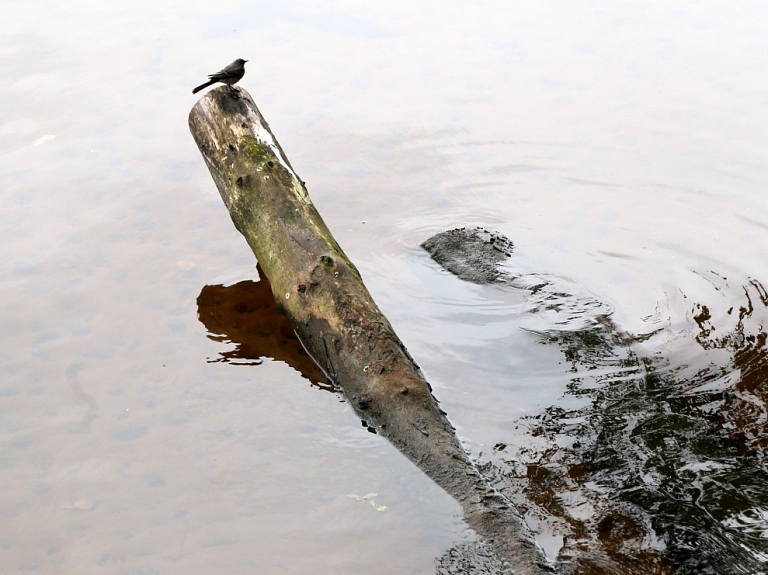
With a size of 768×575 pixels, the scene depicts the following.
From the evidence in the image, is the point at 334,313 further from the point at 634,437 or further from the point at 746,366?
the point at 746,366

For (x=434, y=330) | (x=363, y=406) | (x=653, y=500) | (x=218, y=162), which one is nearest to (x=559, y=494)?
(x=653, y=500)

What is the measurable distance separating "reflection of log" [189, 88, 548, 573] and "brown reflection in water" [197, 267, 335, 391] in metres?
0.19

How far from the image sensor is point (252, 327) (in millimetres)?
5750

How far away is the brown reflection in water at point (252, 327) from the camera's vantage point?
5.36 metres

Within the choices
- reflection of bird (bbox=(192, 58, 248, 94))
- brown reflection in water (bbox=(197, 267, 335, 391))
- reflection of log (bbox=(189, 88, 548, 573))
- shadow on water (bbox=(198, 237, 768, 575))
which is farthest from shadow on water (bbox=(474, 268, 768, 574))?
reflection of bird (bbox=(192, 58, 248, 94))

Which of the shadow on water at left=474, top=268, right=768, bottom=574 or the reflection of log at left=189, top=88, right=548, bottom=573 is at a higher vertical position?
the reflection of log at left=189, top=88, right=548, bottom=573

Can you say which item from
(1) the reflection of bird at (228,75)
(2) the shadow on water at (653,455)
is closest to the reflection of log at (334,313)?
(1) the reflection of bird at (228,75)

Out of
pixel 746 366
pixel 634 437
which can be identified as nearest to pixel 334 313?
pixel 634 437

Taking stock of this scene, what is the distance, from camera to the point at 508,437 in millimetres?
4547

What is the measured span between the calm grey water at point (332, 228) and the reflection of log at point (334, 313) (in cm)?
19

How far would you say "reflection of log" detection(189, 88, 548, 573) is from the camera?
389 cm

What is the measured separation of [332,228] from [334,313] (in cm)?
244

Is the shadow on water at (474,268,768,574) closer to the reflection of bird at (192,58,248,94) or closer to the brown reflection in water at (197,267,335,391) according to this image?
the brown reflection in water at (197,267,335,391)

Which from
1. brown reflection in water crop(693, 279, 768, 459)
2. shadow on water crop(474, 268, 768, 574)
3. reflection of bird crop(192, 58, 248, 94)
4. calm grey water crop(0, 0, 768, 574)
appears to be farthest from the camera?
reflection of bird crop(192, 58, 248, 94)
